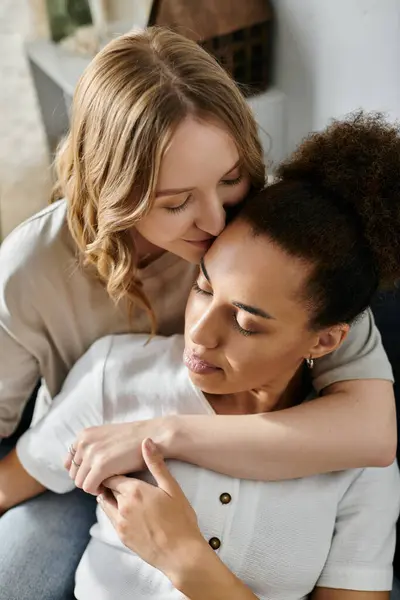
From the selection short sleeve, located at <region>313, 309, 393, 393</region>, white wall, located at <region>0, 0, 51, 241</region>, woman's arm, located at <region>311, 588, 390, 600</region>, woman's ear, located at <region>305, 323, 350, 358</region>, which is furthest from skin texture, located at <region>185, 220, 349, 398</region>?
white wall, located at <region>0, 0, 51, 241</region>

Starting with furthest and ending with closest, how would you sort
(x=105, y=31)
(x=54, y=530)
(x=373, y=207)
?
(x=105, y=31), (x=54, y=530), (x=373, y=207)

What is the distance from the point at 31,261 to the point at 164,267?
0.22 meters

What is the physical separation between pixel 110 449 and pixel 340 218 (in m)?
0.46

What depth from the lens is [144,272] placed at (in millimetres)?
1212

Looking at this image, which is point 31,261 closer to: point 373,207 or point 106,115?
point 106,115

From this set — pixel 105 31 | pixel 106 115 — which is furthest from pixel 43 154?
pixel 106 115

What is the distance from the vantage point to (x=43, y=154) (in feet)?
6.55

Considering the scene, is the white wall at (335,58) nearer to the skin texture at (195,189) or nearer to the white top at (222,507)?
the skin texture at (195,189)

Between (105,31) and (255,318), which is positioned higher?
(105,31)

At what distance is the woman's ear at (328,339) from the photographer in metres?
1.02

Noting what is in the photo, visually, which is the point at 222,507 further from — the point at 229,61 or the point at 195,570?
the point at 229,61

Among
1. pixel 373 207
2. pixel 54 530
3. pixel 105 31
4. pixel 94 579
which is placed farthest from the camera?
pixel 105 31

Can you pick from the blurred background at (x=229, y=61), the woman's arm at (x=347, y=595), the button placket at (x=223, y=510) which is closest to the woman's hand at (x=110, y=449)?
the button placket at (x=223, y=510)

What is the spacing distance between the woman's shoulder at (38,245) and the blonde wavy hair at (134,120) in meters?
0.10
